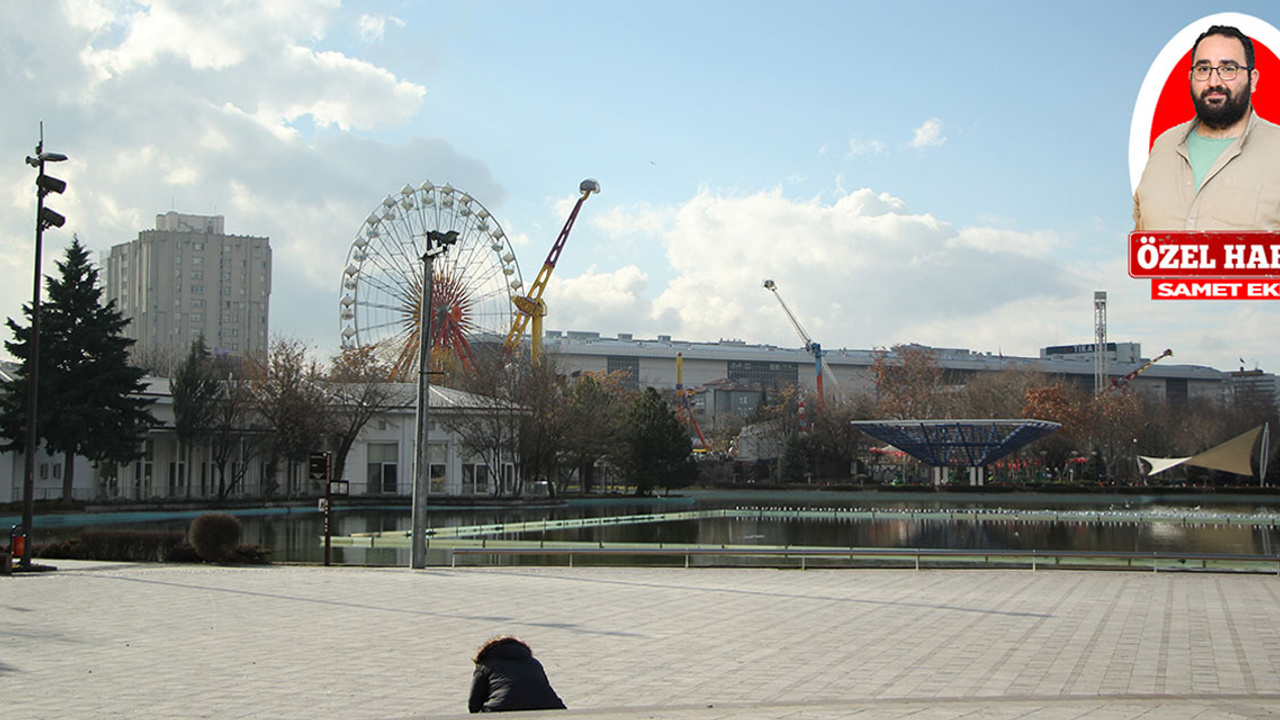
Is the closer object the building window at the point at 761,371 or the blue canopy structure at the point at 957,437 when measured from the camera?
the blue canopy structure at the point at 957,437

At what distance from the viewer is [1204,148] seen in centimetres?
1611

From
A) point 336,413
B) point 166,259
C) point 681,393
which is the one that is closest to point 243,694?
point 336,413

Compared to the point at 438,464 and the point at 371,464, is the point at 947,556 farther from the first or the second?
the point at 371,464

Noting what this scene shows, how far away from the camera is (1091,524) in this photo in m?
48.6

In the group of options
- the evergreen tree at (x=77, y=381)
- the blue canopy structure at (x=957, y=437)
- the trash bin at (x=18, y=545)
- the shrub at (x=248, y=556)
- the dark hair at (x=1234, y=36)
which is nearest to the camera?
the dark hair at (x=1234, y=36)

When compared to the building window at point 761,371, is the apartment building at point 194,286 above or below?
above

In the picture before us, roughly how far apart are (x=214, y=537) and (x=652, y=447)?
5048 cm

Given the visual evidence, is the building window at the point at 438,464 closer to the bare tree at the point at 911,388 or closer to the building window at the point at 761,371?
the bare tree at the point at 911,388

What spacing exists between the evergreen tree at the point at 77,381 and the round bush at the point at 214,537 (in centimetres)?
2575

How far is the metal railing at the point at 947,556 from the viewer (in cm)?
2455

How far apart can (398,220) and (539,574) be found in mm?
43002

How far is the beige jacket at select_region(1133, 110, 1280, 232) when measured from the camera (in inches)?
630

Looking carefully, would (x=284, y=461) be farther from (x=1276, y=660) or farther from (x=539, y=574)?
(x=1276, y=660)

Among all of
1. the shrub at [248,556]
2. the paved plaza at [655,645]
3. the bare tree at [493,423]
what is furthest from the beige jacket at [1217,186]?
the bare tree at [493,423]
